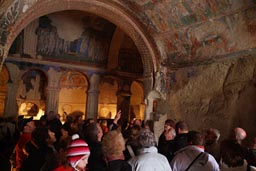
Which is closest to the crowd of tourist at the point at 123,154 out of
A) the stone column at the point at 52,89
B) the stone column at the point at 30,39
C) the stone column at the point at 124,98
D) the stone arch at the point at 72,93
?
the stone column at the point at 52,89

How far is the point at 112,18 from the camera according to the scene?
10.8 m

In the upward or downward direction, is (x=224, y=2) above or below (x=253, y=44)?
above

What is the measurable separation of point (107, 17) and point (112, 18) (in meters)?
0.21

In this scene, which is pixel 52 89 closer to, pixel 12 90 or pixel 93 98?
pixel 12 90

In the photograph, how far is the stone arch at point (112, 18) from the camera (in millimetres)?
8695

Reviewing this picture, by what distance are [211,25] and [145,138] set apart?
687cm

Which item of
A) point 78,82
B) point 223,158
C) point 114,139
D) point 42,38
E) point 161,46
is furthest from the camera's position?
point 78,82

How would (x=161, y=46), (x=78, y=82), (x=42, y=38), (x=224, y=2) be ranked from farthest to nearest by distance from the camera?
(x=78, y=82) → (x=42, y=38) → (x=161, y=46) → (x=224, y=2)

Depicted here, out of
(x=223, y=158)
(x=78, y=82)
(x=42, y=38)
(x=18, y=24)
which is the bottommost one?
(x=223, y=158)

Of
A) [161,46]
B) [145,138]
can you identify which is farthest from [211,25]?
[145,138]

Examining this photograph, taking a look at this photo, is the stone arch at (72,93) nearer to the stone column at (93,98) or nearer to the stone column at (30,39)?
the stone column at (93,98)

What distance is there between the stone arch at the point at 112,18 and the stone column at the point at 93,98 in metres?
4.26

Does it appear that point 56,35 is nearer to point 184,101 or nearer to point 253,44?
point 184,101

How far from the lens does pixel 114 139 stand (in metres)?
2.84
